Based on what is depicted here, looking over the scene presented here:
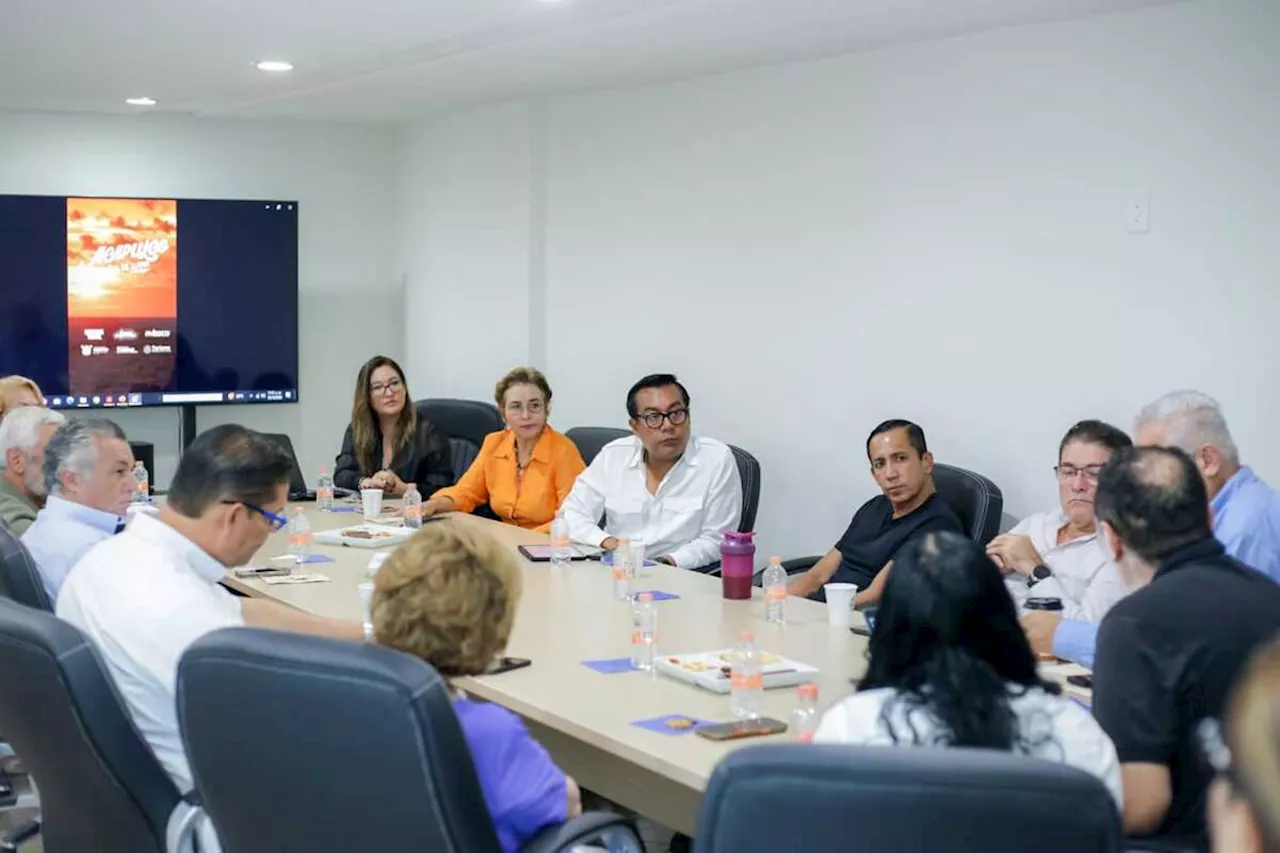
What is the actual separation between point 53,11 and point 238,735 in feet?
13.2

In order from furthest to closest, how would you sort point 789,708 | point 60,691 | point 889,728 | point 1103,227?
point 1103,227 → point 789,708 → point 60,691 → point 889,728

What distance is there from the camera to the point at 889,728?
2209 mm

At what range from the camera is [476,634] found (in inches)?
98.2

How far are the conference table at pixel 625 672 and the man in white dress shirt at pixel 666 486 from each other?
673 mm

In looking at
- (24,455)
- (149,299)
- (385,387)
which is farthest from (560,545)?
(149,299)

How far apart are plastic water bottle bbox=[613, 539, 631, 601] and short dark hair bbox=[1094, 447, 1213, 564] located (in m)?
1.73

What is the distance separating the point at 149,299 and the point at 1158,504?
6.68m

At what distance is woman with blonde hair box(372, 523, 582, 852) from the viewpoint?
239 centimetres

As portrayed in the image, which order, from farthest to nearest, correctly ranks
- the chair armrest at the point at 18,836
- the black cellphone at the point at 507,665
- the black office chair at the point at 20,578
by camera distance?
the black office chair at the point at 20,578 → the chair armrest at the point at 18,836 → the black cellphone at the point at 507,665

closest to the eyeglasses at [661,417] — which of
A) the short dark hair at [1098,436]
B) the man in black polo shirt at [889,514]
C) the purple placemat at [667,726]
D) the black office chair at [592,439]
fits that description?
the man in black polo shirt at [889,514]

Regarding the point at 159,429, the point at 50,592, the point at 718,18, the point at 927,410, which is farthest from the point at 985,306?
the point at 159,429

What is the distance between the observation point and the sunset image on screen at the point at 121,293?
8.12 meters

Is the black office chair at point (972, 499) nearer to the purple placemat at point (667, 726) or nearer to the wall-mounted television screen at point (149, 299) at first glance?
the purple placemat at point (667, 726)

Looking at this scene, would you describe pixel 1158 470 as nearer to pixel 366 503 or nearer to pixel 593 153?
pixel 366 503
